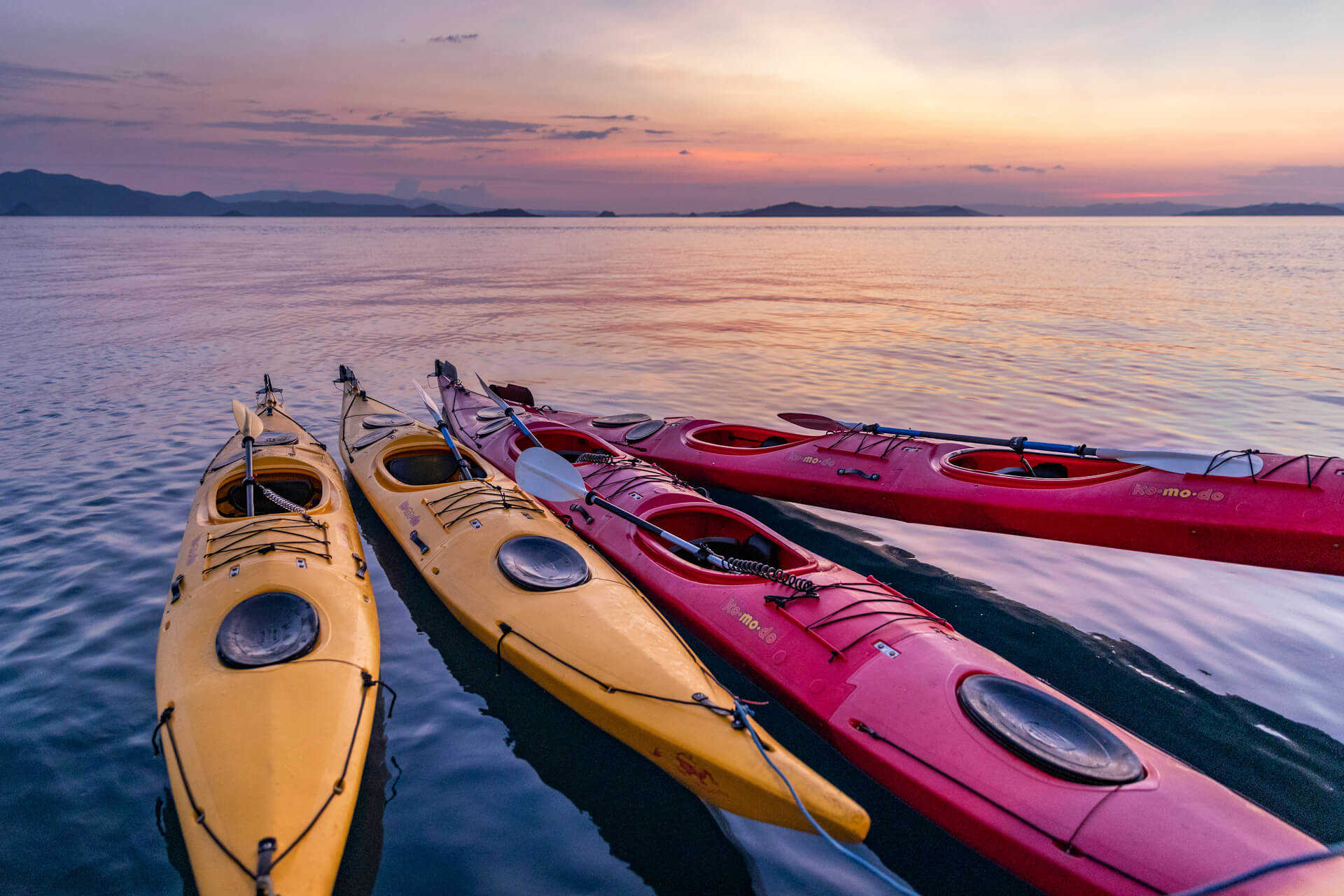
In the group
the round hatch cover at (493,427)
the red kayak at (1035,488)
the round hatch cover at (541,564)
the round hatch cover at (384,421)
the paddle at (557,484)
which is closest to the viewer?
the round hatch cover at (541,564)

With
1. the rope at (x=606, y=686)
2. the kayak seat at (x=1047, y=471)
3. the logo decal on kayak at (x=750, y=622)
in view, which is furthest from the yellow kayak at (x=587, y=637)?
the kayak seat at (x=1047, y=471)

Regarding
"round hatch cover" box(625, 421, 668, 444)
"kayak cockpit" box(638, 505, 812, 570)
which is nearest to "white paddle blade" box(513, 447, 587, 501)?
"kayak cockpit" box(638, 505, 812, 570)

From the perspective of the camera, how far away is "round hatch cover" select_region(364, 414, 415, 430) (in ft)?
30.4

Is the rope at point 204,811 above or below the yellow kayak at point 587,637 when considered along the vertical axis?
below

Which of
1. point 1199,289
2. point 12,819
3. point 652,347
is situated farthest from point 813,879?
point 1199,289

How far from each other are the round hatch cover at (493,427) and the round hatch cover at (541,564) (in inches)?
165

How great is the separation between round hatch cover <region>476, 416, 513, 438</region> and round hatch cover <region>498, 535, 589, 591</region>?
418cm

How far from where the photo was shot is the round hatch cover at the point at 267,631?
412 centimetres

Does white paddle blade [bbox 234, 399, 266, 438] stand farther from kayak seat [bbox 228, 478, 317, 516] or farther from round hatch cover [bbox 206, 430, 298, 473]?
kayak seat [bbox 228, 478, 317, 516]

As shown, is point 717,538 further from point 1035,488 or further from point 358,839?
point 358,839

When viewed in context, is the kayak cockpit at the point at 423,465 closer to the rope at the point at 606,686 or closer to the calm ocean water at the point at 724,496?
the calm ocean water at the point at 724,496

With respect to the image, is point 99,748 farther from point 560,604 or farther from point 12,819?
point 560,604

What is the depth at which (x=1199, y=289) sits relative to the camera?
29453mm

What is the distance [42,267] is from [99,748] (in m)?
48.2
